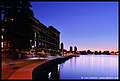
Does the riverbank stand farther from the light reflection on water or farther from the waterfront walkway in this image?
the light reflection on water

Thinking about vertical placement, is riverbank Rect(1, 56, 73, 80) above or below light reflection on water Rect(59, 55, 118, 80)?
above

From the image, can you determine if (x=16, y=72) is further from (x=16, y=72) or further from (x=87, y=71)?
(x=87, y=71)

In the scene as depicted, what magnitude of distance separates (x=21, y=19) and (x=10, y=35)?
520 cm

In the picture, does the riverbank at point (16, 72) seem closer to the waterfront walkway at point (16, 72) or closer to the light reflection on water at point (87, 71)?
the waterfront walkway at point (16, 72)

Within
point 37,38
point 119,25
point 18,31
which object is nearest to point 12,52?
point 18,31

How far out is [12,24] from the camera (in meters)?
34.9

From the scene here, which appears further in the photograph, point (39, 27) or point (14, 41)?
point (39, 27)

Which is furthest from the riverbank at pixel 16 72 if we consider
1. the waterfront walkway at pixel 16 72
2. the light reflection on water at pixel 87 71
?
the light reflection on water at pixel 87 71

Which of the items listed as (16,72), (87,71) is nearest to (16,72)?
(16,72)

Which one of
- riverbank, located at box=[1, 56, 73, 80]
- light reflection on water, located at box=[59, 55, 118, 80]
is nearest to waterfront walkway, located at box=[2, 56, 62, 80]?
riverbank, located at box=[1, 56, 73, 80]

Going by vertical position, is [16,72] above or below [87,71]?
above

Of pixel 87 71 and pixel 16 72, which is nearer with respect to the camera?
pixel 16 72

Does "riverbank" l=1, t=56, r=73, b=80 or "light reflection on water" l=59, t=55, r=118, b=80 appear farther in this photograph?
"light reflection on water" l=59, t=55, r=118, b=80

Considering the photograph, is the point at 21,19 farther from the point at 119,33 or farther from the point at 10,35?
the point at 119,33
